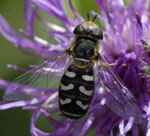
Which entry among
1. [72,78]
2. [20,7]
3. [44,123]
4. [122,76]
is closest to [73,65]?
[72,78]

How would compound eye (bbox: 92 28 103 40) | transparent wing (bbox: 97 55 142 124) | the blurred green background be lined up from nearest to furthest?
transparent wing (bbox: 97 55 142 124)
compound eye (bbox: 92 28 103 40)
the blurred green background

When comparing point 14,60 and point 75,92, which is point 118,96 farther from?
point 14,60

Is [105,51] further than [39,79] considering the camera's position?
Yes

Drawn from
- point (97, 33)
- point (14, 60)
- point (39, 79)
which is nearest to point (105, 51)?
point (97, 33)

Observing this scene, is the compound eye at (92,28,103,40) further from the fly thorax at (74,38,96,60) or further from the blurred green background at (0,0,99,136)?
the blurred green background at (0,0,99,136)


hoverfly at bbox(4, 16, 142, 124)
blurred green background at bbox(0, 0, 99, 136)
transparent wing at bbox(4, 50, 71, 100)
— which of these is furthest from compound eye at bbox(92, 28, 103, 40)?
blurred green background at bbox(0, 0, 99, 136)

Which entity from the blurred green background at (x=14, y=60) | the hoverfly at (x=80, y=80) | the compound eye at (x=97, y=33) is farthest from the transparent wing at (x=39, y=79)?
the blurred green background at (x=14, y=60)

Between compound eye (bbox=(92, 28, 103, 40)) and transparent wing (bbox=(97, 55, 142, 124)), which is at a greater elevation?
compound eye (bbox=(92, 28, 103, 40))

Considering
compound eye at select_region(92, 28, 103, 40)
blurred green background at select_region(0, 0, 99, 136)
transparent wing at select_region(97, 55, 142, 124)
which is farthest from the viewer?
blurred green background at select_region(0, 0, 99, 136)
